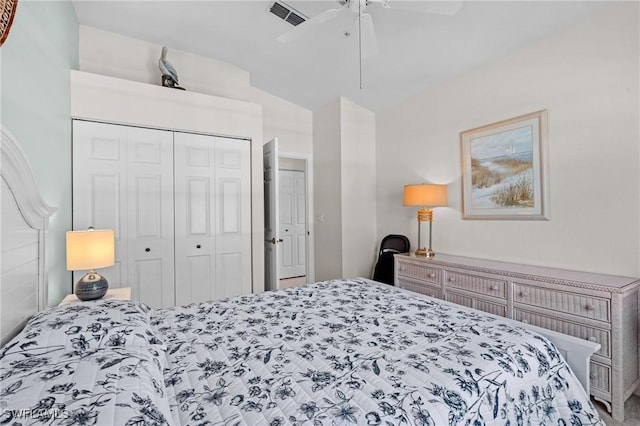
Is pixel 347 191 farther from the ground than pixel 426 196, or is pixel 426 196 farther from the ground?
pixel 347 191

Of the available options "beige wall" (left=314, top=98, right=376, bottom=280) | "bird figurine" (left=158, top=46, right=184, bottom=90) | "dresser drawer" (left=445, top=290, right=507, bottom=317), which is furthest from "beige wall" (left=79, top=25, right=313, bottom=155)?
"dresser drawer" (left=445, top=290, right=507, bottom=317)

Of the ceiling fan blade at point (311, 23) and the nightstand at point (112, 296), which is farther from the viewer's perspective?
the nightstand at point (112, 296)

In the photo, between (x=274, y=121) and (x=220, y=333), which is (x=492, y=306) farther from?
(x=274, y=121)

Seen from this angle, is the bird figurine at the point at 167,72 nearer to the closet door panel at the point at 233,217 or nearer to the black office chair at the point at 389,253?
the closet door panel at the point at 233,217

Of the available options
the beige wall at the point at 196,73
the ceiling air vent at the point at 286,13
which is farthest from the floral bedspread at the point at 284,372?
the beige wall at the point at 196,73

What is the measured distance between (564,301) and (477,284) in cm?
59

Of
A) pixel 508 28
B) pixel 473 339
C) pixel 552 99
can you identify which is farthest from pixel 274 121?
A: pixel 473 339

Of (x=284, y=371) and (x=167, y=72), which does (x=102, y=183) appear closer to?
(x=167, y=72)

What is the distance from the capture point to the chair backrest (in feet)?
11.7

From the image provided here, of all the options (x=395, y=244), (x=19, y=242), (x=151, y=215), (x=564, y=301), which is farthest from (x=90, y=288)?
(x=564, y=301)

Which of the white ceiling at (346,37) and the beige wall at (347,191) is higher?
the white ceiling at (346,37)

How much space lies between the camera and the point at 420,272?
2957 millimetres

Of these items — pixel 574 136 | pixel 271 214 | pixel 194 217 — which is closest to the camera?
pixel 574 136

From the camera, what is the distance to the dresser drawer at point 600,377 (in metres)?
1.80
